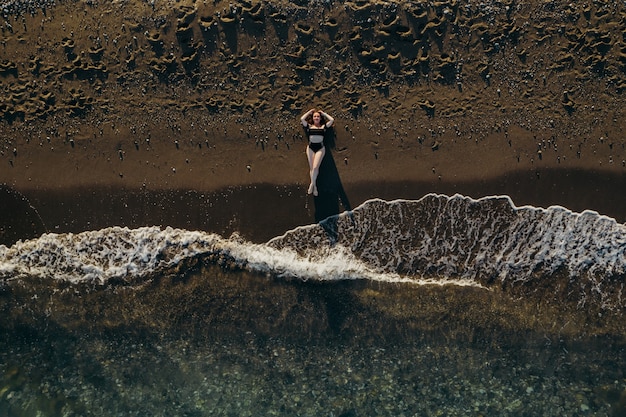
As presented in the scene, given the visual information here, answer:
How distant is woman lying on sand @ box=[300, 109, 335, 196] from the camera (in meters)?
10.4

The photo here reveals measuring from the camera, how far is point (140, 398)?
36.9ft

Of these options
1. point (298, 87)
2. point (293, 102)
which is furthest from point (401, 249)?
point (298, 87)

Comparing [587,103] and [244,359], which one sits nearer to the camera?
[587,103]

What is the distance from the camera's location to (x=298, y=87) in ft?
34.9

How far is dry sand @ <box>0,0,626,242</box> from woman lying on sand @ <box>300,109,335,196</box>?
0.23 m

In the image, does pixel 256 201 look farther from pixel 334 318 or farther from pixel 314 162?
pixel 334 318

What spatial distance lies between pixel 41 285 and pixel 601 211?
10.8 m

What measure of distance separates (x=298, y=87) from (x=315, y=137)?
1051mm

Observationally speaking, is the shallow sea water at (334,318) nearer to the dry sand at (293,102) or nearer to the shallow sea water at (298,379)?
the shallow sea water at (298,379)

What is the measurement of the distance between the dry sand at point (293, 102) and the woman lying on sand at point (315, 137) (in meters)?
0.23

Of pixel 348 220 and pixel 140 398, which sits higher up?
pixel 348 220

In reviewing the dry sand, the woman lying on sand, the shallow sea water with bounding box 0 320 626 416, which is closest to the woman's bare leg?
the woman lying on sand

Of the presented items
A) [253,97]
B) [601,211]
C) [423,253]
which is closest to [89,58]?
[253,97]

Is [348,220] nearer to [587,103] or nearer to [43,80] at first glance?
[587,103]
